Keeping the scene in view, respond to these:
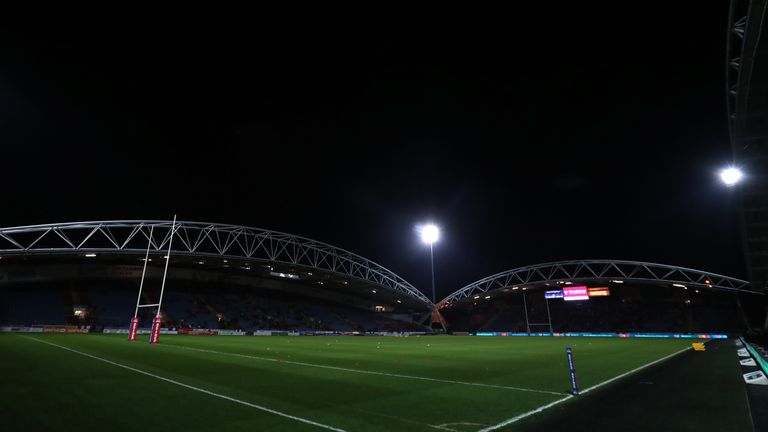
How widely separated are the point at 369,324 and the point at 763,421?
71.0 meters

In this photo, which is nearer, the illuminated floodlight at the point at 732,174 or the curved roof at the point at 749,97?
the curved roof at the point at 749,97

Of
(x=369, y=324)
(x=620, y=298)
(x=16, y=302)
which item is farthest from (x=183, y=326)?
(x=620, y=298)

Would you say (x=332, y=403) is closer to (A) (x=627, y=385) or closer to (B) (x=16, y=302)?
(A) (x=627, y=385)

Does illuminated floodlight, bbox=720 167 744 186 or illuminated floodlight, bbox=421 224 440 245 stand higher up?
illuminated floodlight, bbox=421 224 440 245

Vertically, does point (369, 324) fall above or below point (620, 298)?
below

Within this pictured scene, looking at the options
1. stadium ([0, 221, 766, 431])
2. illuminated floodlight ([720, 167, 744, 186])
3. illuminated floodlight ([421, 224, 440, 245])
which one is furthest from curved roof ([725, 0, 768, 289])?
illuminated floodlight ([421, 224, 440, 245])

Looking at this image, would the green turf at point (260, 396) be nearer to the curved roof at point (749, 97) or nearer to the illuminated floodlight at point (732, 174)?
the curved roof at point (749, 97)

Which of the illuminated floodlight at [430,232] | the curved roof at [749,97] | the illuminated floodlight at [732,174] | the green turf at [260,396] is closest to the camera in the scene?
the green turf at [260,396]

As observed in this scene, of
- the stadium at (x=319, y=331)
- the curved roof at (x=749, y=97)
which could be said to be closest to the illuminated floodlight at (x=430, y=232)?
the stadium at (x=319, y=331)

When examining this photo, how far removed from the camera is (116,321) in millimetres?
47281

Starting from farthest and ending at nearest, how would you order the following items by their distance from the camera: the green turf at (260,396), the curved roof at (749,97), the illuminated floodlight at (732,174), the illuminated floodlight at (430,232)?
1. the illuminated floodlight at (430,232)
2. the illuminated floodlight at (732,174)
3. the curved roof at (749,97)
4. the green turf at (260,396)

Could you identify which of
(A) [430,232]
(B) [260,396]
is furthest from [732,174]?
(A) [430,232]

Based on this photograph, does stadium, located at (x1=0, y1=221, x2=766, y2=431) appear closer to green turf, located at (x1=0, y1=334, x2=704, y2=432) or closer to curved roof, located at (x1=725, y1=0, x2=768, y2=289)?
green turf, located at (x1=0, y1=334, x2=704, y2=432)

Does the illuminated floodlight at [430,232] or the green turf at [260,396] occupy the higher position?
the illuminated floodlight at [430,232]
